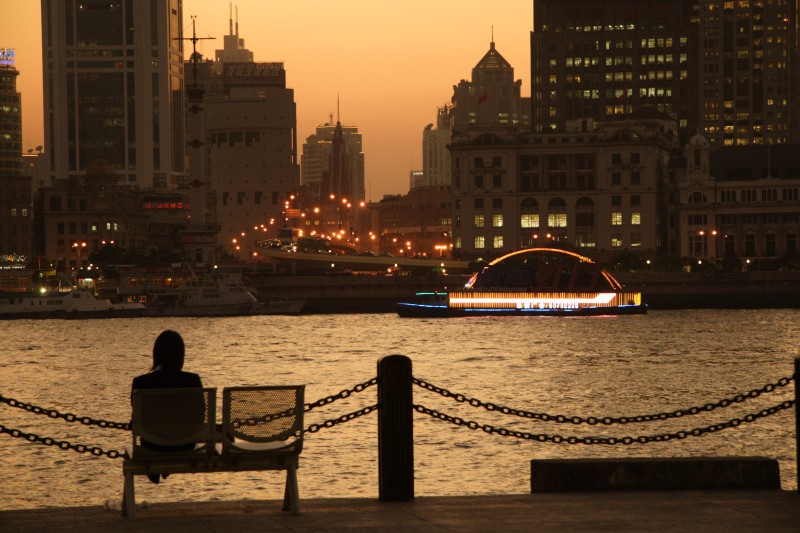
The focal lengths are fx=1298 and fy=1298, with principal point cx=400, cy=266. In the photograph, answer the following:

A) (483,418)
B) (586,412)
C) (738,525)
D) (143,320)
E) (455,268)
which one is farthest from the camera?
(455,268)

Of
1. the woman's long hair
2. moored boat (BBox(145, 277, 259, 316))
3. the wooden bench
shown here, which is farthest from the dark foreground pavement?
moored boat (BBox(145, 277, 259, 316))

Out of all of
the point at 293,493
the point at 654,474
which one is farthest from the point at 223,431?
the point at 654,474

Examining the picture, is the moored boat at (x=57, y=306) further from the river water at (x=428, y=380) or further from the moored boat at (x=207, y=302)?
the moored boat at (x=207, y=302)

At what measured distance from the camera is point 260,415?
15.9 m

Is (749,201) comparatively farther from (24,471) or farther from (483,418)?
(24,471)

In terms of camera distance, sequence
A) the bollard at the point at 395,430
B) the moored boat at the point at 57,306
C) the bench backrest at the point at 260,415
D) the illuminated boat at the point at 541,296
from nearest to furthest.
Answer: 1. the bench backrest at the point at 260,415
2. the bollard at the point at 395,430
3. the moored boat at the point at 57,306
4. the illuminated boat at the point at 541,296

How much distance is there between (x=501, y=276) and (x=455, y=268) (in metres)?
51.6

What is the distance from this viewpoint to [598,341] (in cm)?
9475

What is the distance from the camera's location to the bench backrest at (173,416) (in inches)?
617

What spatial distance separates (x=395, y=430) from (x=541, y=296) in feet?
405

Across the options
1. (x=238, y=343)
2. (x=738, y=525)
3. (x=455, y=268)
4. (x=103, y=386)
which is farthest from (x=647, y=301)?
(x=738, y=525)

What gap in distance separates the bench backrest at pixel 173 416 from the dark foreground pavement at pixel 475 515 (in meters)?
0.93

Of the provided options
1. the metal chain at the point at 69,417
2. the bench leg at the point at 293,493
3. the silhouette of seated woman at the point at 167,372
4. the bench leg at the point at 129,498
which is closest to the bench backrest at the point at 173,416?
the bench leg at the point at 129,498

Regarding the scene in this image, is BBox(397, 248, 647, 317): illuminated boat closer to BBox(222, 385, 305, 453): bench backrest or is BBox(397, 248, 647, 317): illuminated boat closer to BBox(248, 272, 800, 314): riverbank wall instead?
BBox(248, 272, 800, 314): riverbank wall
